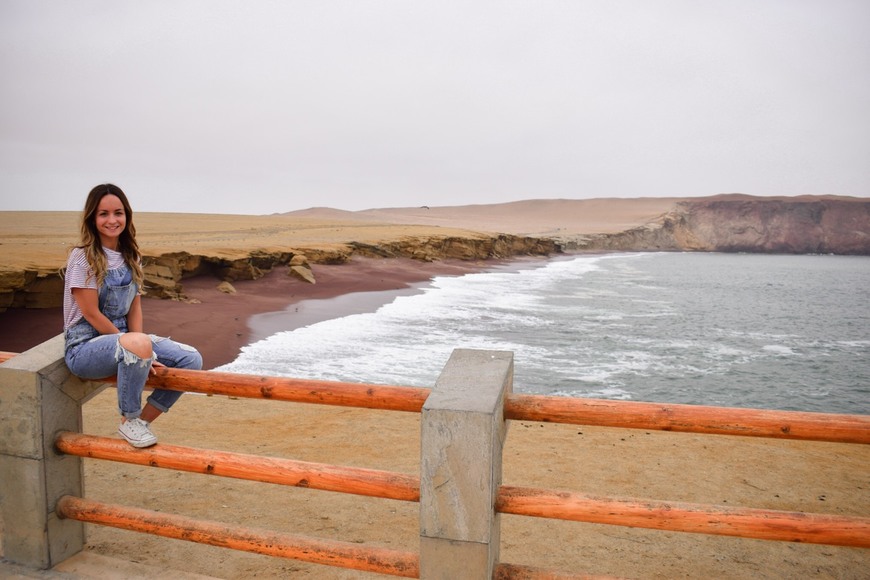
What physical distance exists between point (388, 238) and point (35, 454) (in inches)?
1400

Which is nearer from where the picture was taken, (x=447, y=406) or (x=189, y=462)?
(x=447, y=406)

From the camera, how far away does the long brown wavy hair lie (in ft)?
11.3

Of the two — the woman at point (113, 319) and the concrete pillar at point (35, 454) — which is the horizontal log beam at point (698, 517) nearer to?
the woman at point (113, 319)

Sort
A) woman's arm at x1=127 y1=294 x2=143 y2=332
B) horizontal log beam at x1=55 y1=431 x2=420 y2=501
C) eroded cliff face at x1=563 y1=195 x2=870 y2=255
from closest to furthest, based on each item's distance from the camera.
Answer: horizontal log beam at x1=55 y1=431 x2=420 y2=501
woman's arm at x1=127 y1=294 x2=143 y2=332
eroded cliff face at x1=563 y1=195 x2=870 y2=255

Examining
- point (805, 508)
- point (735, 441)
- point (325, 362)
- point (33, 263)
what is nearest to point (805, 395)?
point (735, 441)

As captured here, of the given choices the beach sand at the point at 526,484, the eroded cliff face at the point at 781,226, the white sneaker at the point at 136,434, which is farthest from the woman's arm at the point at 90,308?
the eroded cliff face at the point at 781,226

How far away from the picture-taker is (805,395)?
13109mm

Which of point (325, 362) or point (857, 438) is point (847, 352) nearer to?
point (325, 362)

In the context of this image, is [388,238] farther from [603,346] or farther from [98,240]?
[98,240]

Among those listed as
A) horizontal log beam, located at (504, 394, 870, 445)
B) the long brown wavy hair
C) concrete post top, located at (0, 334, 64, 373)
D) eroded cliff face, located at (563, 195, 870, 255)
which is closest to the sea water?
the long brown wavy hair

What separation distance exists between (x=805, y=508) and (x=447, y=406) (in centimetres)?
484

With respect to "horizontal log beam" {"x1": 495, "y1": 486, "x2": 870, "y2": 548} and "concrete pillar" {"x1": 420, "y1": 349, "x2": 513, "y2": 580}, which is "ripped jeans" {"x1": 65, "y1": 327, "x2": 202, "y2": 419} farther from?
"horizontal log beam" {"x1": 495, "y1": 486, "x2": 870, "y2": 548}

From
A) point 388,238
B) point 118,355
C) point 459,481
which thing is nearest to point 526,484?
point 459,481

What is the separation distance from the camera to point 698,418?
2.79 meters
